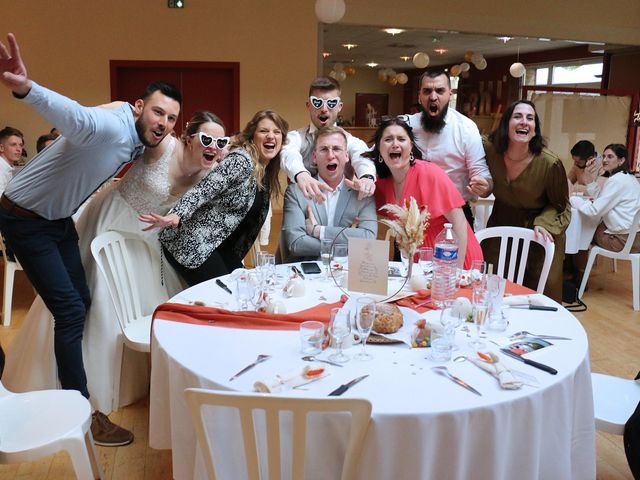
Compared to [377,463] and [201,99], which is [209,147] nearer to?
[377,463]

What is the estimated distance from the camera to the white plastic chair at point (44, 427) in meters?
1.73

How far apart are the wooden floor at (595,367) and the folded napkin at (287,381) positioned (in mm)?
1176

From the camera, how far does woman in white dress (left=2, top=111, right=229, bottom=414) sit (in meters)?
2.76

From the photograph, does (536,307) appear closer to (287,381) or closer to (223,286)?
(287,381)

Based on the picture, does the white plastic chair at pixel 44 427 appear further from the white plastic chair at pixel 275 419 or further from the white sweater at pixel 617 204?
the white sweater at pixel 617 204

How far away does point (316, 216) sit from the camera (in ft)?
10.1

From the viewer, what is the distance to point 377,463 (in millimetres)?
1433

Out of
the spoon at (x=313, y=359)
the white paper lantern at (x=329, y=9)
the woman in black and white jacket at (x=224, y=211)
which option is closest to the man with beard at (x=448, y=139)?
→ the woman in black and white jacket at (x=224, y=211)

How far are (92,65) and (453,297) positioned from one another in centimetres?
642

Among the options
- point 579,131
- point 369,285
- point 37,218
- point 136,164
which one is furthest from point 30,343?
point 579,131

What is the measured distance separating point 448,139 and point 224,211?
151cm

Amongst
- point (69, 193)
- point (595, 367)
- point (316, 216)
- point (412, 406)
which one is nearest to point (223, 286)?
point (69, 193)

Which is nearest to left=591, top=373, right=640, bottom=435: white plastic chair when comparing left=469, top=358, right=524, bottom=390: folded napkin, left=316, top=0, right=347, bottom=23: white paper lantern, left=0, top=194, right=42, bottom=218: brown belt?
left=469, top=358, right=524, bottom=390: folded napkin

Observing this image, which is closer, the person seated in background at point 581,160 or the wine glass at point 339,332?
the wine glass at point 339,332
